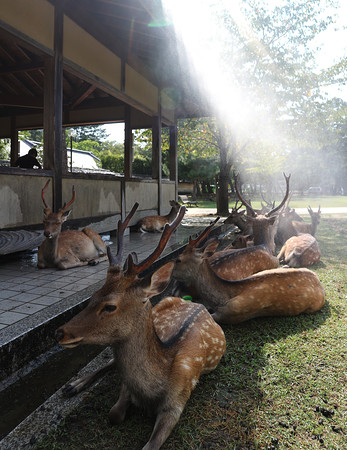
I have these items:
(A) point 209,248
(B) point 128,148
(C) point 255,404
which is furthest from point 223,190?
(C) point 255,404

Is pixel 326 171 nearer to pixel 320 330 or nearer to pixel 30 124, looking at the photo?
pixel 30 124

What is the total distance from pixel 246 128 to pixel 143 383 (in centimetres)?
1280

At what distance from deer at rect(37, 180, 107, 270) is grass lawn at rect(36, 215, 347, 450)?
8.21 feet

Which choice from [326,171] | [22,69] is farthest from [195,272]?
[326,171]

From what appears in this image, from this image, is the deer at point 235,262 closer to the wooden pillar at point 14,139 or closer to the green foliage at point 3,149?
the wooden pillar at point 14,139

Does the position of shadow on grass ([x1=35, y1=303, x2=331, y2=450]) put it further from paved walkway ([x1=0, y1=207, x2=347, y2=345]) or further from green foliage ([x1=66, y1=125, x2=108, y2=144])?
green foliage ([x1=66, y1=125, x2=108, y2=144])

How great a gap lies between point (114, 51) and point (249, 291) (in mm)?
6260

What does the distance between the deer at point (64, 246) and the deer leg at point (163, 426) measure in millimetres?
3121

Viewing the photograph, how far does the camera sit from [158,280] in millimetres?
1867

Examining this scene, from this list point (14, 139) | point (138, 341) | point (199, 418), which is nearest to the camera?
point (138, 341)

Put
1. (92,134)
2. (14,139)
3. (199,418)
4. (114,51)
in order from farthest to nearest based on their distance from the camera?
1. (92,134)
2. (14,139)
3. (114,51)
4. (199,418)

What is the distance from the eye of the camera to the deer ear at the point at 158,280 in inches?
71.6

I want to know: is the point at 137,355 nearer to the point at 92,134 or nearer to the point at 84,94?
the point at 84,94

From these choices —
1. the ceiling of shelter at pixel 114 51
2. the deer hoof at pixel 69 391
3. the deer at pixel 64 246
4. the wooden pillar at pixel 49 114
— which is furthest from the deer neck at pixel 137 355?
the ceiling of shelter at pixel 114 51
